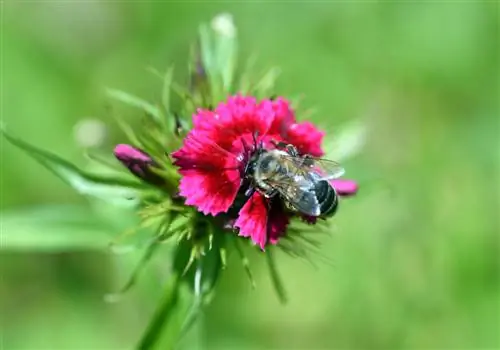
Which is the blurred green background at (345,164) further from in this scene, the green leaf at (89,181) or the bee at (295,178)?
the bee at (295,178)

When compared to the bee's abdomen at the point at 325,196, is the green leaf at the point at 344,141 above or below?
above

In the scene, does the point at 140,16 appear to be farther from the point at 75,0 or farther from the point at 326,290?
the point at 326,290

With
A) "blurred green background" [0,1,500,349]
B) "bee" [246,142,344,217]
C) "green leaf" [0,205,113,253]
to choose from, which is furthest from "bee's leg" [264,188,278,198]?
"blurred green background" [0,1,500,349]

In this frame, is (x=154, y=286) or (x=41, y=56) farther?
(x=41, y=56)

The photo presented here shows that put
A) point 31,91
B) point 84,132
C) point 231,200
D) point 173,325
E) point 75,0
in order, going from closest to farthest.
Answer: point 231,200, point 173,325, point 84,132, point 31,91, point 75,0

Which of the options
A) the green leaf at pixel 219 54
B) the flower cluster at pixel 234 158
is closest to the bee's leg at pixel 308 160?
the flower cluster at pixel 234 158

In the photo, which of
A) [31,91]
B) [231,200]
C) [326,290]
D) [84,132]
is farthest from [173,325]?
[31,91]

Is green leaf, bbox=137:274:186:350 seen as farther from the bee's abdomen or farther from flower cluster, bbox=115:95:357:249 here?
the bee's abdomen
